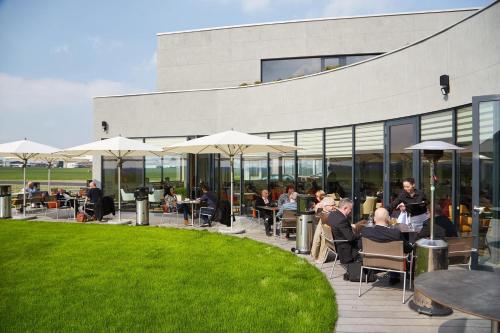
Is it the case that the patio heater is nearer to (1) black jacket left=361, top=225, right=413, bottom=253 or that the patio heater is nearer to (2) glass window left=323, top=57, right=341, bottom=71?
(1) black jacket left=361, top=225, right=413, bottom=253

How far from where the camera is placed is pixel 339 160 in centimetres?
1251

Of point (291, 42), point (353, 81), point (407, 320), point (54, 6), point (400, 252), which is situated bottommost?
point (407, 320)

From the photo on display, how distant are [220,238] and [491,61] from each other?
7.02m

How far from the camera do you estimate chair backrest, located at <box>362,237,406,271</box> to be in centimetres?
576

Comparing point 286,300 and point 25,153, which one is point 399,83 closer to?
point 286,300

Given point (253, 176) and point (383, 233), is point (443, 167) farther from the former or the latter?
point (253, 176)

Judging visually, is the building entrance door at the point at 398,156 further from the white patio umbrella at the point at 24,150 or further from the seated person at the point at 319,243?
the white patio umbrella at the point at 24,150

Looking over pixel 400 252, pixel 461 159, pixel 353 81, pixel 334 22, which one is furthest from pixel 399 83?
pixel 334 22

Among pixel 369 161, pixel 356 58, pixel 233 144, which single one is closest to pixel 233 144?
pixel 233 144

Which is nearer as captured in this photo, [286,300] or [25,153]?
[286,300]

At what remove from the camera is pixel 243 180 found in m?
15.4

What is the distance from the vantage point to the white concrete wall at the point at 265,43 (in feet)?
56.2

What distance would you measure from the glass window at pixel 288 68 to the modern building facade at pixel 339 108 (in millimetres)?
48

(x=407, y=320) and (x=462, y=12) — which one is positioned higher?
(x=462, y=12)
